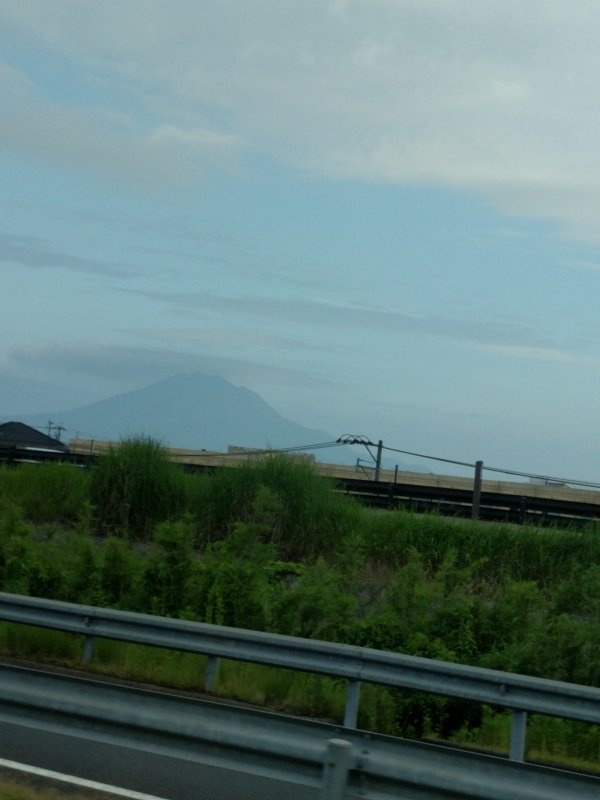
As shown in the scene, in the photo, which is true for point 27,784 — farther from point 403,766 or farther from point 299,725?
point 403,766

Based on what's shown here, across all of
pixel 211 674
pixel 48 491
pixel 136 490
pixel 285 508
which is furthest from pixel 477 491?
pixel 211 674

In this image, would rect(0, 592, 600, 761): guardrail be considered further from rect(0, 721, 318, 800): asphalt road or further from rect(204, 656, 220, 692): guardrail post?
rect(0, 721, 318, 800): asphalt road

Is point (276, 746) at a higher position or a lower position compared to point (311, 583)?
lower

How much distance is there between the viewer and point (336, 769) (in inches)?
173

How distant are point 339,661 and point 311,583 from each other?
13.5ft

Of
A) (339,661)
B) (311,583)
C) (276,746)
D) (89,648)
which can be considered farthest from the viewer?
(311,583)

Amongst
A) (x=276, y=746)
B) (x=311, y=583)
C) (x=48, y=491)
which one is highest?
(x=48, y=491)

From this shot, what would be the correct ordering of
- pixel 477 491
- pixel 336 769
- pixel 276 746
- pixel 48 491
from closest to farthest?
pixel 336 769
pixel 276 746
pixel 48 491
pixel 477 491

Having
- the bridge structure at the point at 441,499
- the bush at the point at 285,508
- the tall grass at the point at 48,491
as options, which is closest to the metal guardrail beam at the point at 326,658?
the bush at the point at 285,508

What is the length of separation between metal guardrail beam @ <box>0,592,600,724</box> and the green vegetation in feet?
3.12

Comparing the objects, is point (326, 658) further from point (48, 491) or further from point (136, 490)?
point (48, 491)

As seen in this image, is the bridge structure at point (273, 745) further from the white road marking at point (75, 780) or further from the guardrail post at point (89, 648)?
the guardrail post at point (89, 648)

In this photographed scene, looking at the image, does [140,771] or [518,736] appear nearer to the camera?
[140,771]

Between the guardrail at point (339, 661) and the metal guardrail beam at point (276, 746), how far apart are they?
3.25 meters
